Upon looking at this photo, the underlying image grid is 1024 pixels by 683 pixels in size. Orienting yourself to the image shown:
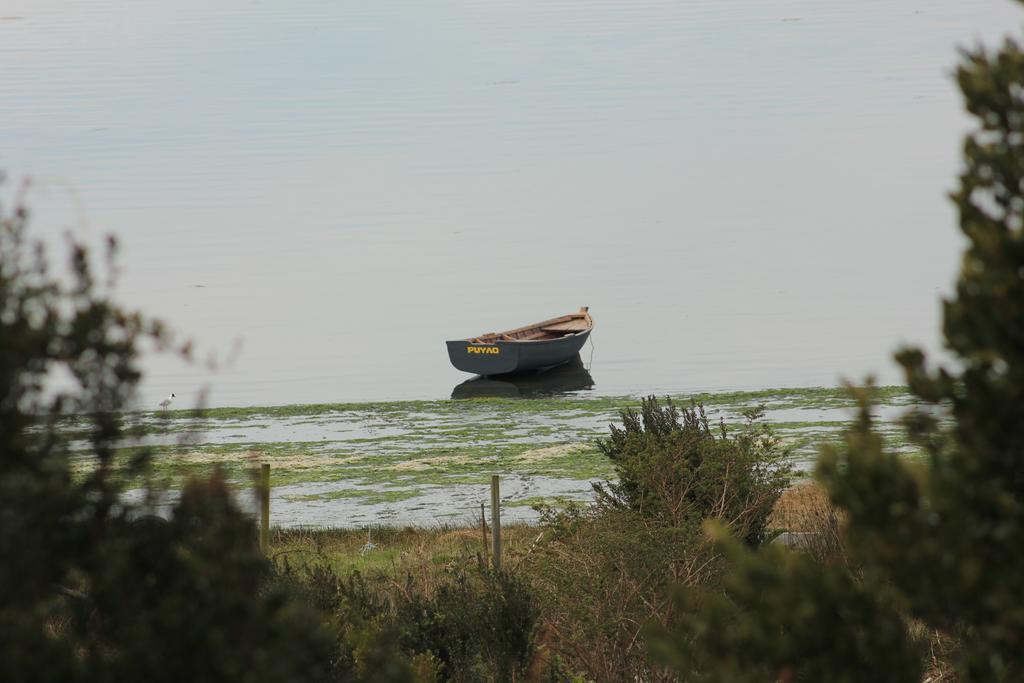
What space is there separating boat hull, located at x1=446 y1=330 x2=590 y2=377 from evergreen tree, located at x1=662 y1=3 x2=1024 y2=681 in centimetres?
5021

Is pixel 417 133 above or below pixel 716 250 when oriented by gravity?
above

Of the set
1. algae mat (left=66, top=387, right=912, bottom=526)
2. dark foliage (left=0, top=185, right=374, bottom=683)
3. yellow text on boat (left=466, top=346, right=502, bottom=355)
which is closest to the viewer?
dark foliage (left=0, top=185, right=374, bottom=683)

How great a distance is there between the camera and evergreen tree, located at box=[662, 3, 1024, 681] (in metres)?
4.91

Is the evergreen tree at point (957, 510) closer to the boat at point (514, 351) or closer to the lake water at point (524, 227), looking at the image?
the lake water at point (524, 227)

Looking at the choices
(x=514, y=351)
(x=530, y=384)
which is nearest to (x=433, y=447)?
(x=514, y=351)

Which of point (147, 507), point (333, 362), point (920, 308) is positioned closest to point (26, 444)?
point (147, 507)

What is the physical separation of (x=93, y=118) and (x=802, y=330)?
122 metres

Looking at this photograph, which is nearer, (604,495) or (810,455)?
(604,495)

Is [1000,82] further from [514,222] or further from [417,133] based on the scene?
[417,133]

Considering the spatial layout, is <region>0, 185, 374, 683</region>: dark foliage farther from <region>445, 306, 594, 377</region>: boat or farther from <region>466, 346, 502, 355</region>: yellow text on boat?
<region>466, 346, 502, 355</region>: yellow text on boat

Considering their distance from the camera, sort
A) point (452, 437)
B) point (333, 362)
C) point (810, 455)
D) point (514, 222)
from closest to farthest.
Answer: point (810, 455) < point (452, 437) < point (333, 362) < point (514, 222)

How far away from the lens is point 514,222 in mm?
96812

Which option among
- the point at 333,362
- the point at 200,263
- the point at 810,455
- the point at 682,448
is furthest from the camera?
the point at 200,263

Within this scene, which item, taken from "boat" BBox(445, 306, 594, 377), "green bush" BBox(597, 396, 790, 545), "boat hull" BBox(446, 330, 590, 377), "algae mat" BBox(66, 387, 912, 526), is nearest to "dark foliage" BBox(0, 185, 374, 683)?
"green bush" BBox(597, 396, 790, 545)
